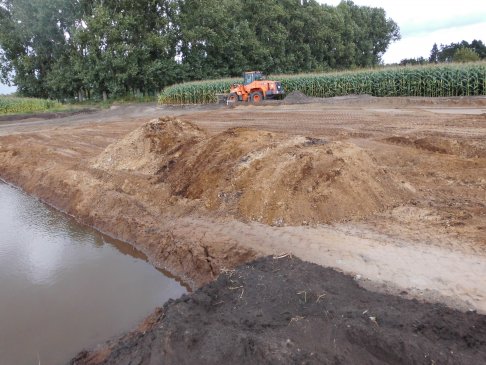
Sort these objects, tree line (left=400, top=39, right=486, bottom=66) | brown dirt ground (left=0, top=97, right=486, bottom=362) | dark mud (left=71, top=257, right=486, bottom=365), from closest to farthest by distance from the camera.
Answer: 1. dark mud (left=71, top=257, right=486, bottom=365)
2. brown dirt ground (left=0, top=97, right=486, bottom=362)
3. tree line (left=400, top=39, right=486, bottom=66)

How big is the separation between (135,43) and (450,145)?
3732cm

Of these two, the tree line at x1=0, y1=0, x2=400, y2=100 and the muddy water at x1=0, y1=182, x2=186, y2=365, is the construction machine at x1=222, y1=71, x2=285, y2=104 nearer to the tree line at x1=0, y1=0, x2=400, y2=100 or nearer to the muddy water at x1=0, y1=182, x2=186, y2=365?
the tree line at x1=0, y1=0, x2=400, y2=100

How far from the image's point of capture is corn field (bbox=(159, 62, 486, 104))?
2314cm

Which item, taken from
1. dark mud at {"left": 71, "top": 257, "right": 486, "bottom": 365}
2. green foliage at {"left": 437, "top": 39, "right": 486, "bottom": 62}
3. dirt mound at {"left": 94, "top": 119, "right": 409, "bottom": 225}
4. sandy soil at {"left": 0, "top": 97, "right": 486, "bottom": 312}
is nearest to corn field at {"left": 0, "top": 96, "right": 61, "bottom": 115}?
sandy soil at {"left": 0, "top": 97, "right": 486, "bottom": 312}

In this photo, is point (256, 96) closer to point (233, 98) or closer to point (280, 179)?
point (233, 98)

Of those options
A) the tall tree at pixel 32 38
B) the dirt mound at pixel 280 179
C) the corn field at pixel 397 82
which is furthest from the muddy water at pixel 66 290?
the tall tree at pixel 32 38

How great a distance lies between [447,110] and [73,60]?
35170mm

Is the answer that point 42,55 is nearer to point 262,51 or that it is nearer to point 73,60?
point 73,60

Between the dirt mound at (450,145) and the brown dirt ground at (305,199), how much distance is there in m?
0.03

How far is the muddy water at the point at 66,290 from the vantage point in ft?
20.0

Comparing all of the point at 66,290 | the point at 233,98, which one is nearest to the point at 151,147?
the point at 66,290

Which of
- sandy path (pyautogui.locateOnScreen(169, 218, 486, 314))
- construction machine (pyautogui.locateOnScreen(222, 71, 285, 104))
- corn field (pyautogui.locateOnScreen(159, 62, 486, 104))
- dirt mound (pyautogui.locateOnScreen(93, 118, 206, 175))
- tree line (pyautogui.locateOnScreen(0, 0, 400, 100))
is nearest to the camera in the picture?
sandy path (pyautogui.locateOnScreen(169, 218, 486, 314))

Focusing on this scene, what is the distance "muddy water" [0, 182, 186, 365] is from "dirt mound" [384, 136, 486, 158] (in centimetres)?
720

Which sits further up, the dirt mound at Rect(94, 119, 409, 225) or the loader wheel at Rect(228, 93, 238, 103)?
the loader wheel at Rect(228, 93, 238, 103)
